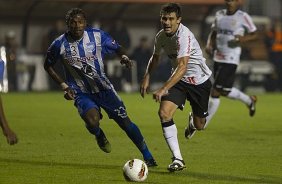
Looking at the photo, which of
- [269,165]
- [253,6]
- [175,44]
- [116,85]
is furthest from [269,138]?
[253,6]

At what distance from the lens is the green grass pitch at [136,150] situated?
10305 mm

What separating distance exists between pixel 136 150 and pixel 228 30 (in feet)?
14.8

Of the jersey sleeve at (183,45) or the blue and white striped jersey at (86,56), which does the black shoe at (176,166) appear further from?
the blue and white striped jersey at (86,56)

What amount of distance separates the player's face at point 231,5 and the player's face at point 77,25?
18.6ft

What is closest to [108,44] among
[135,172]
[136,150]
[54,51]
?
[54,51]

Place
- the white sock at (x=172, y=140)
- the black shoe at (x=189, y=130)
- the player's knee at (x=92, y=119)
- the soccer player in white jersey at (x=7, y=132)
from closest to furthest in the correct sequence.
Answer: the soccer player in white jersey at (x=7, y=132)
the white sock at (x=172, y=140)
the player's knee at (x=92, y=119)
the black shoe at (x=189, y=130)

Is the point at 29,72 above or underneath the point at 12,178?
underneath

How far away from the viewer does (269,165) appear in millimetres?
11359

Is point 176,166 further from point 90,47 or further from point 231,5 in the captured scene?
point 231,5

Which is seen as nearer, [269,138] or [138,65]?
[269,138]

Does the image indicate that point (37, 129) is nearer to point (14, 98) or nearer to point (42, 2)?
point (14, 98)

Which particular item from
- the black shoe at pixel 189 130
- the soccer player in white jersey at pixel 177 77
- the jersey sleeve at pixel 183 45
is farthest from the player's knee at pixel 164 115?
the black shoe at pixel 189 130

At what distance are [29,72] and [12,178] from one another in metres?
18.7

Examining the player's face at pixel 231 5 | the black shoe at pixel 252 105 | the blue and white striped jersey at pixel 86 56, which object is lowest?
the black shoe at pixel 252 105
